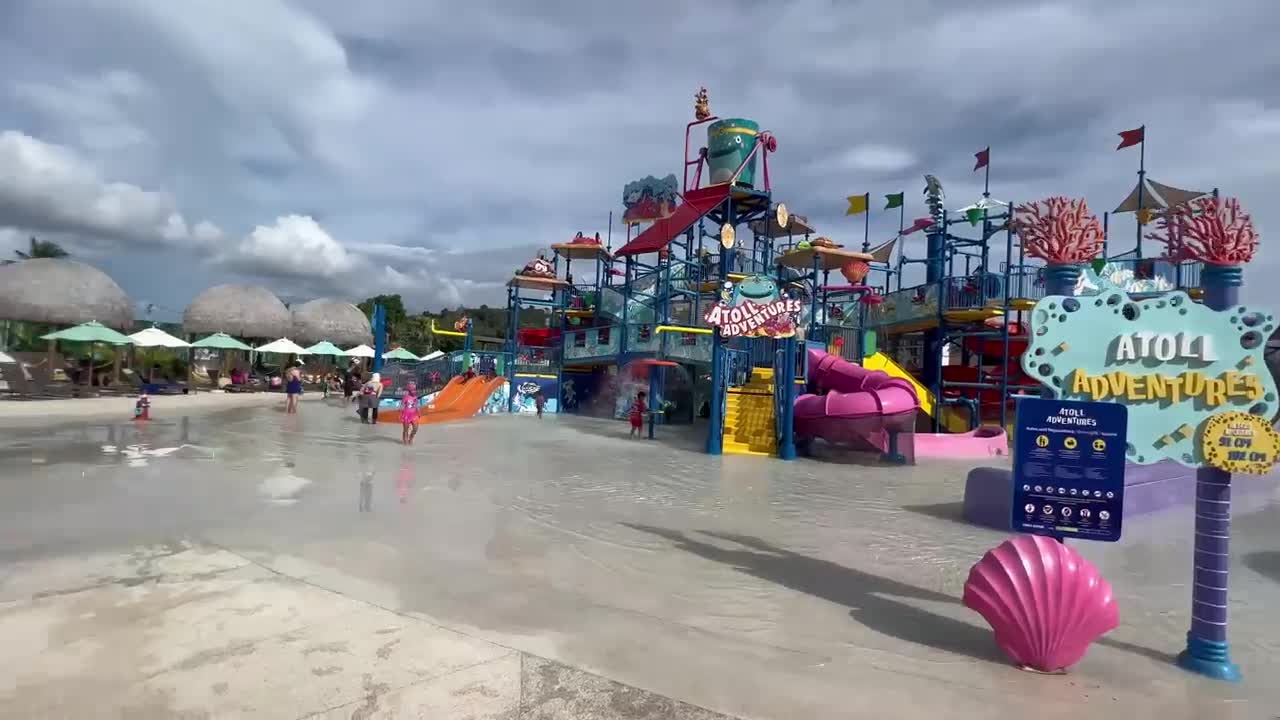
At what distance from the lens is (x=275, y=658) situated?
4328 millimetres

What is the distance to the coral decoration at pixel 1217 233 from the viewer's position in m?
5.14

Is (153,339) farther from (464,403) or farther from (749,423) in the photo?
(749,423)

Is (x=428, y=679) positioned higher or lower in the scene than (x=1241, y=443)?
lower

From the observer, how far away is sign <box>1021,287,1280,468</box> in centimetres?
514

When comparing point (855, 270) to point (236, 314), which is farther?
point (236, 314)

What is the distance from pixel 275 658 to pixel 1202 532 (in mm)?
6302

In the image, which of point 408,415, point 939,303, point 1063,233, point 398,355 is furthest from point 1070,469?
point 398,355

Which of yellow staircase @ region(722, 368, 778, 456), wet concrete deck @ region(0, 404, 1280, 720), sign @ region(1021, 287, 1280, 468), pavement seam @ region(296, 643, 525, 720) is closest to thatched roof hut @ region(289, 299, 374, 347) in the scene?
yellow staircase @ region(722, 368, 778, 456)

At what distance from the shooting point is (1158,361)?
17.5ft

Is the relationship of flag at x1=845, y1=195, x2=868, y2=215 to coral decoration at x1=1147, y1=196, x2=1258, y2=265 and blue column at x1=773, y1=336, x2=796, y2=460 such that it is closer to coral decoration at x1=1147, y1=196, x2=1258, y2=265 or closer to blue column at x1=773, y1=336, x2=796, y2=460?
blue column at x1=773, y1=336, x2=796, y2=460

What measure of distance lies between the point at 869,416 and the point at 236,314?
4583cm

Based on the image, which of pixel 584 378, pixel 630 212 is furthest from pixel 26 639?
pixel 630 212

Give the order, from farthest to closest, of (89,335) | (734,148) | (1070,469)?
(89,335)
(734,148)
(1070,469)

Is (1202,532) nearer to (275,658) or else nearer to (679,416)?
(275,658)
